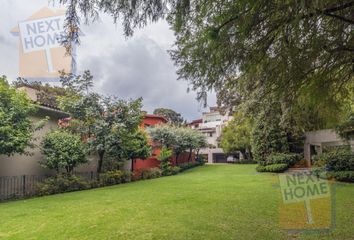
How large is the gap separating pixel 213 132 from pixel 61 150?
116 feet

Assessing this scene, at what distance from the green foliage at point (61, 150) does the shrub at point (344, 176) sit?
12.2 m

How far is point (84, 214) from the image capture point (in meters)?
7.63

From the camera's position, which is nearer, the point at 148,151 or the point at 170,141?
the point at 148,151

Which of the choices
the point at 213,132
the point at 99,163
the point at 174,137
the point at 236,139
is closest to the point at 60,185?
the point at 99,163

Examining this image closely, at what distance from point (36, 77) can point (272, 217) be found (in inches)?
544

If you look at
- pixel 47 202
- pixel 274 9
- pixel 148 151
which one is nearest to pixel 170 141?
pixel 148 151

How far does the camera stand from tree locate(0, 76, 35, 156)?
1008 centimetres

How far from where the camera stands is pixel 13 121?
1073 cm

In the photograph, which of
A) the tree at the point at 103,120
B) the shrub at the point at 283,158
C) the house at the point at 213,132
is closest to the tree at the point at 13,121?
the tree at the point at 103,120

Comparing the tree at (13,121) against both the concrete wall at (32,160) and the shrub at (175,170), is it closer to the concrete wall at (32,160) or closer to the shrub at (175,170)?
the concrete wall at (32,160)

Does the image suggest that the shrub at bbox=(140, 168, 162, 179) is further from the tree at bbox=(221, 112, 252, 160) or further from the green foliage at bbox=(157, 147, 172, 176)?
the tree at bbox=(221, 112, 252, 160)

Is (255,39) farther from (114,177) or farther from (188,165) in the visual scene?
(188,165)

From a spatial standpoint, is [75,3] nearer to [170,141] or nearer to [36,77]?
[36,77]

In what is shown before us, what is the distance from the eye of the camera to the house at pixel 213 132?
41.8m
